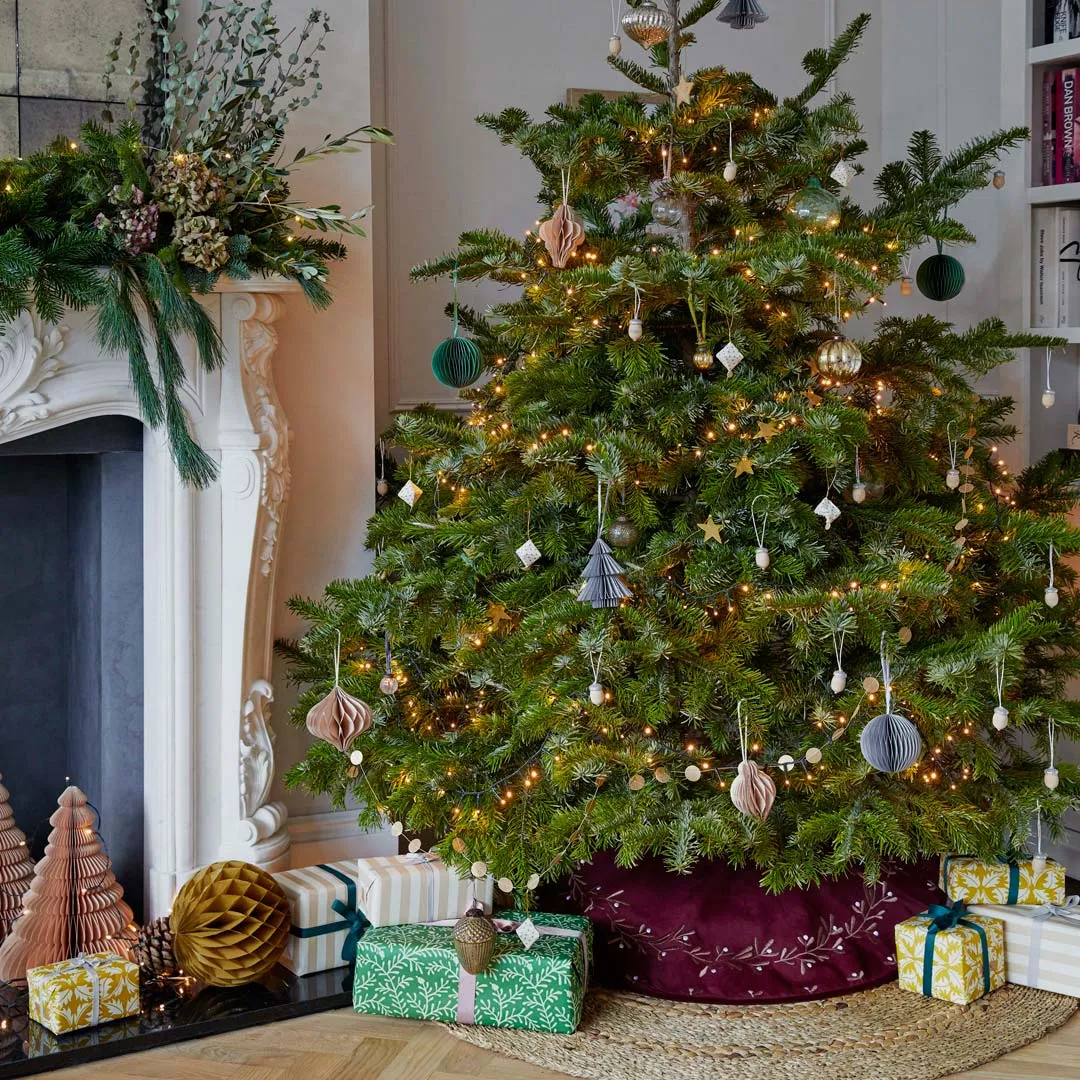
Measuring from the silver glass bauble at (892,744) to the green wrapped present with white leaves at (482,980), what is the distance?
605mm

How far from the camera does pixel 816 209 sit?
2262 millimetres

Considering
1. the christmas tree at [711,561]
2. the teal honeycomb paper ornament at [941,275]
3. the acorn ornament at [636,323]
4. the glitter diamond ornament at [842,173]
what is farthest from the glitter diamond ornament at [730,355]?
the teal honeycomb paper ornament at [941,275]

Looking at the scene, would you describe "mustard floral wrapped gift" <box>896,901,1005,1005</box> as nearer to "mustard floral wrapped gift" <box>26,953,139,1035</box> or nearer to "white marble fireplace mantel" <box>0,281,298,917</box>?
"white marble fireplace mantel" <box>0,281,298,917</box>

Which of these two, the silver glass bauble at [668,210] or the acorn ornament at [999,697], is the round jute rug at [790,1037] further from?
the silver glass bauble at [668,210]

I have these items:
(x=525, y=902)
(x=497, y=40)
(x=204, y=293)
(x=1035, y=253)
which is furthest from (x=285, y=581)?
(x=1035, y=253)

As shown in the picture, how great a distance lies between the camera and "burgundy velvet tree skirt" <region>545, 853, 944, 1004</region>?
7.61ft

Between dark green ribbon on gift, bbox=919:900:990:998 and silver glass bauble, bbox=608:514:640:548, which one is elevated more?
silver glass bauble, bbox=608:514:640:548

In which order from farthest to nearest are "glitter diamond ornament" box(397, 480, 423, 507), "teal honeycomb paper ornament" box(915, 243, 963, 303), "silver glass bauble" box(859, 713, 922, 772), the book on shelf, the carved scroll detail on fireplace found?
the book on shelf
"teal honeycomb paper ornament" box(915, 243, 963, 303)
"glitter diamond ornament" box(397, 480, 423, 507)
the carved scroll detail on fireplace
"silver glass bauble" box(859, 713, 922, 772)

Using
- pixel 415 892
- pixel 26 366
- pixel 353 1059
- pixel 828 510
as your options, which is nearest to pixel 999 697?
pixel 828 510

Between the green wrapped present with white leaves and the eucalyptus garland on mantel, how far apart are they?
35.8 inches

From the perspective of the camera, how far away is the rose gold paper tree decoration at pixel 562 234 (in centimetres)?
228

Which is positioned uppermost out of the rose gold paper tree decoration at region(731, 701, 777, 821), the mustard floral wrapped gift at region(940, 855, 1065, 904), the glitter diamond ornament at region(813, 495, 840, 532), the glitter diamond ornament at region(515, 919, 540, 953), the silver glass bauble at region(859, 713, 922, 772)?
the glitter diamond ornament at region(813, 495, 840, 532)

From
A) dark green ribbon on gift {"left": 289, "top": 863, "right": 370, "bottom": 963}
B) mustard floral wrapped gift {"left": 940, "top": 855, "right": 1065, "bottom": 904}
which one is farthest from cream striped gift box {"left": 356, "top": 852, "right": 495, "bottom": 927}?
mustard floral wrapped gift {"left": 940, "top": 855, "right": 1065, "bottom": 904}

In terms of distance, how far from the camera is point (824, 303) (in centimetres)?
228
